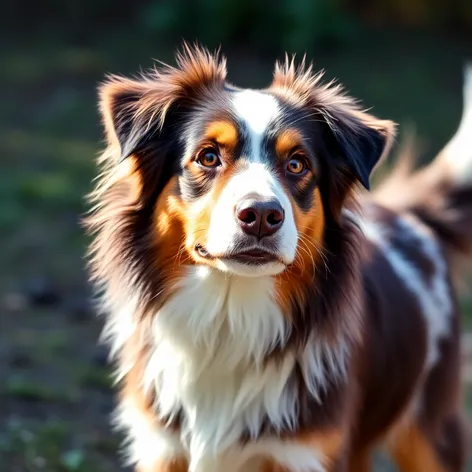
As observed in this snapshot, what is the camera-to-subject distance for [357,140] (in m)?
3.68

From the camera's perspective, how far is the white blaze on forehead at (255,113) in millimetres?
3469

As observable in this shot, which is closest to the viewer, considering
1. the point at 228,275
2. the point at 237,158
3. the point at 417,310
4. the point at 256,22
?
the point at 237,158

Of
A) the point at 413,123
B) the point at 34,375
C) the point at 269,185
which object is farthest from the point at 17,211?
the point at 269,185

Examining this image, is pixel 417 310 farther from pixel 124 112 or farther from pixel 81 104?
pixel 81 104

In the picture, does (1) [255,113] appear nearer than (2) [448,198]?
Yes

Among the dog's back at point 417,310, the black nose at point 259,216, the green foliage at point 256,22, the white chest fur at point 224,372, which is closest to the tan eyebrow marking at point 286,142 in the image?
the black nose at point 259,216

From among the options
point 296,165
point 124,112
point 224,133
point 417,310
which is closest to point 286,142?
point 296,165

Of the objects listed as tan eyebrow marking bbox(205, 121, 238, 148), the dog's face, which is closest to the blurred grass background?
the dog's face

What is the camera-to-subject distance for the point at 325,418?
144 inches

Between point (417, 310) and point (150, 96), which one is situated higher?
point (150, 96)

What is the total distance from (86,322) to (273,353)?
275cm

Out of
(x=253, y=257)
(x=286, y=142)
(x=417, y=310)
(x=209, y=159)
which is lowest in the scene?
(x=417, y=310)

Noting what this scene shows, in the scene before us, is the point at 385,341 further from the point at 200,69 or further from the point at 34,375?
the point at 34,375

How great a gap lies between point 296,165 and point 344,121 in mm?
301
